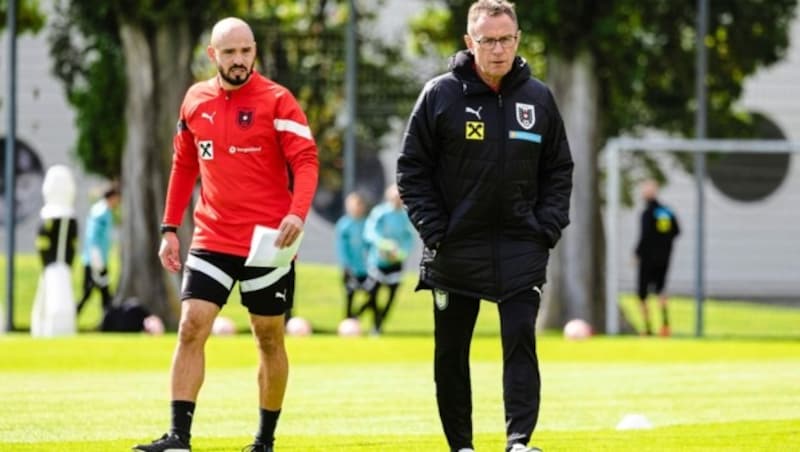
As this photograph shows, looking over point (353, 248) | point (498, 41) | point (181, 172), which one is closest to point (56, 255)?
point (353, 248)

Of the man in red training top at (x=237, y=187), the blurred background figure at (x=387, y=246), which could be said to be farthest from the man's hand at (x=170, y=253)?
the blurred background figure at (x=387, y=246)

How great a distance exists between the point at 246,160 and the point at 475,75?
3.99ft

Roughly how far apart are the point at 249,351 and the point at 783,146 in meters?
9.28

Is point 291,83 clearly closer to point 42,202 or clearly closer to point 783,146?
point 42,202

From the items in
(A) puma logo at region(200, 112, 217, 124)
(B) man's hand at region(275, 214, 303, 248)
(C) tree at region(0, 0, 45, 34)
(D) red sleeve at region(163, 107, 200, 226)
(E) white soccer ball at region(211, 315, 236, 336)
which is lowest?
(E) white soccer ball at region(211, 315, 236, 336)

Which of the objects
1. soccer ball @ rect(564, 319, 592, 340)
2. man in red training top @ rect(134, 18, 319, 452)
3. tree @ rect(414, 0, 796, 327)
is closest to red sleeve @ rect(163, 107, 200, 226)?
man in red training top @ rect(134, 18, 319, 452)

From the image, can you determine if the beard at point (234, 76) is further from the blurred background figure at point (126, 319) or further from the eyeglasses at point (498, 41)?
the blurred background figure at point (126, 319)

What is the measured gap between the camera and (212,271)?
30.1 ft

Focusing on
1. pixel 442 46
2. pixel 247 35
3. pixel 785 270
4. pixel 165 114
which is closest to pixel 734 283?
pixel 785 270

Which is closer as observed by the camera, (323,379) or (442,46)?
(323,379)

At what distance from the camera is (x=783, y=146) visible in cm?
2598

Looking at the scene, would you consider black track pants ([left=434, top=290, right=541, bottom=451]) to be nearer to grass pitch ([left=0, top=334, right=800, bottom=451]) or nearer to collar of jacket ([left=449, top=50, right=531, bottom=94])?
collar of jacket ([left=449, top=50, right=531, bottom=94])

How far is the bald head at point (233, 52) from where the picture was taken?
29.8ft

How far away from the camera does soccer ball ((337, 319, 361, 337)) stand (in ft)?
79.4
